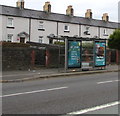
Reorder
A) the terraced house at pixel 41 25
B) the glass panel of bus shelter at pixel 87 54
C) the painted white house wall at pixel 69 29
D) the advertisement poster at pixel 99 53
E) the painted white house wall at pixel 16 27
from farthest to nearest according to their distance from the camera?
the painted white house wall at pixel 69 29
the terraced house at pixel 41 25
the painted white house wall at pixel 16 27
the advertisement poster at pixel 99 53
the glass panel of bus shelter at pixel 87 54

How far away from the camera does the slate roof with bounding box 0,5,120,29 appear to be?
43719 millimetres

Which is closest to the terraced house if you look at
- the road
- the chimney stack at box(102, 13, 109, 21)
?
the chimney stack at box(102, 13, 109, 21)

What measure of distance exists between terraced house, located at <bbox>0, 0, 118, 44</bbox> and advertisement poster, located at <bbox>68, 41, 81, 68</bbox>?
2204cm

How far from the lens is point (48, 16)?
160ft

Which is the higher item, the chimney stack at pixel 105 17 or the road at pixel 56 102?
the chimney stack at pixel 105 17

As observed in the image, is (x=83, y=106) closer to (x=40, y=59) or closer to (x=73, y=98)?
(x=73, y=98)

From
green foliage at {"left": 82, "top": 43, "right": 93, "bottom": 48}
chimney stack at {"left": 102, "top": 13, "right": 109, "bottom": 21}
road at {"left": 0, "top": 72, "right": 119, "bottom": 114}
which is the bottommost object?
road at {"left": 0, "top": 72, "right": 119, "bottom": 114}

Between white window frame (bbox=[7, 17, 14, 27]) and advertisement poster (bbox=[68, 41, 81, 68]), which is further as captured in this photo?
white window frame (bbox=[7, 17, 14, 27])

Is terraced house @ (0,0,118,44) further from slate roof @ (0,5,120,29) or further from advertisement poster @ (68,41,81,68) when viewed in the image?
advertisement poster @ (68,41,81,68)

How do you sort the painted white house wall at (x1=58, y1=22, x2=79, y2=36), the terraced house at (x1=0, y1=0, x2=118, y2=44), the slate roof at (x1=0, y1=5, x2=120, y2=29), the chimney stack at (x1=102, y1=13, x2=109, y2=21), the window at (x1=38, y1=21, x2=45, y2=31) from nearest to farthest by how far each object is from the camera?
the terraced house at (x1=0, y1=0, x2=118, y2=44)
the slate roof at (x1=0, y1=5, x2=120, y2=29)
the window at (x1=38, y1=21, x2=45, y2=31)
the painted white house wall at (x1=58, y1=22, x2=79, y2=36)
the chimney stack at (x1=102, y1=13, x2=109, y2=21)

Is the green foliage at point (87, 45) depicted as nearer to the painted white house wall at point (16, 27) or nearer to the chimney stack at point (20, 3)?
the painted white house wall at point (16, 27)

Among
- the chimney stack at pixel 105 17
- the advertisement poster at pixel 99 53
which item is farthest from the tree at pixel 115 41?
the chimney stack at pixel 105 17

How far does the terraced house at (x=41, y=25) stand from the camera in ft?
138

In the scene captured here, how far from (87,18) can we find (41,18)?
14.9 meters
